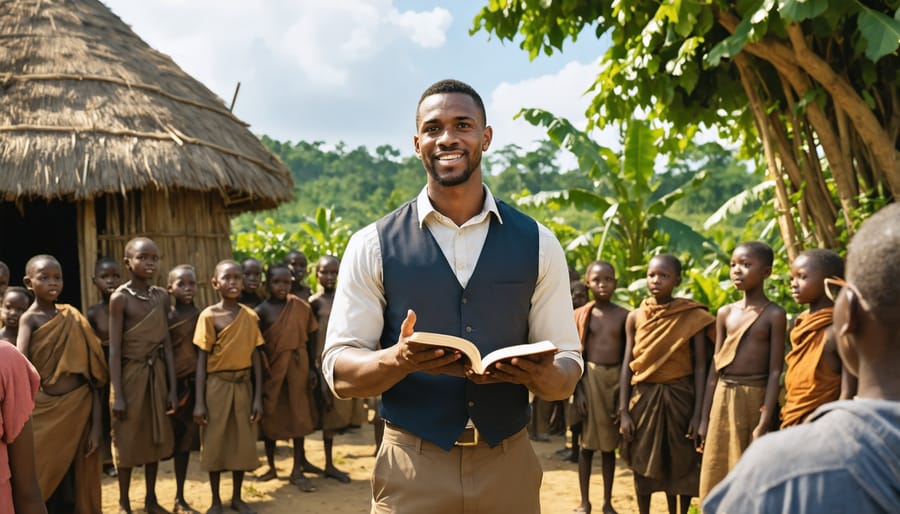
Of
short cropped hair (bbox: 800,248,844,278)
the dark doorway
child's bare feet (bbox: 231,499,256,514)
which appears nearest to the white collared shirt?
short cropped hair (bbox: 800,248,844,278)

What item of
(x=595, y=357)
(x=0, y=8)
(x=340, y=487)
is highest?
(x=0, y=8)

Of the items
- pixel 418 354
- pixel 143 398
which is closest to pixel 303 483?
pixel 143 398

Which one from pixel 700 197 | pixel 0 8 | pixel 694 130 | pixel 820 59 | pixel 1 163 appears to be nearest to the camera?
pixel 820 59

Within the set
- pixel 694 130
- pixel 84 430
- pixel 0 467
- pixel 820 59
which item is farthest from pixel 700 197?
pixel 0 467

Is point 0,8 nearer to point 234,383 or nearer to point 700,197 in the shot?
point 234,383

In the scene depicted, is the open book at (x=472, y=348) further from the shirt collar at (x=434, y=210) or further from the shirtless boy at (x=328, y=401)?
the shirtless boy at (x=328, y=401)

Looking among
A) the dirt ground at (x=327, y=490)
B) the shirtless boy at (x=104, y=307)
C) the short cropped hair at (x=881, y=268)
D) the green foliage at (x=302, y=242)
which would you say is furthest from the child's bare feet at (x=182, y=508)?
the green foliage at (x=302, y=242)

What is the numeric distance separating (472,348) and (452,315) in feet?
1.05

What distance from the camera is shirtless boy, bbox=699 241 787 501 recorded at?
13.9ft

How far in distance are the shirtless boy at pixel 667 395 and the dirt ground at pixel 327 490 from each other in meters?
0.71

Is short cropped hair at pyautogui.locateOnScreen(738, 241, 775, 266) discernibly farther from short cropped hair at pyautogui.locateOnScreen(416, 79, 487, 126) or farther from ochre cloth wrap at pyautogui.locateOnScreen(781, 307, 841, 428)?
short cropped hair at pyautogui.locateOnScreen(416, 79, 487, 126)

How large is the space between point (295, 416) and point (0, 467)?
12.7ft

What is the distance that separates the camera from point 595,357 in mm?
5430

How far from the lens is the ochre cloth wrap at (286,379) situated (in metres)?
5.89
